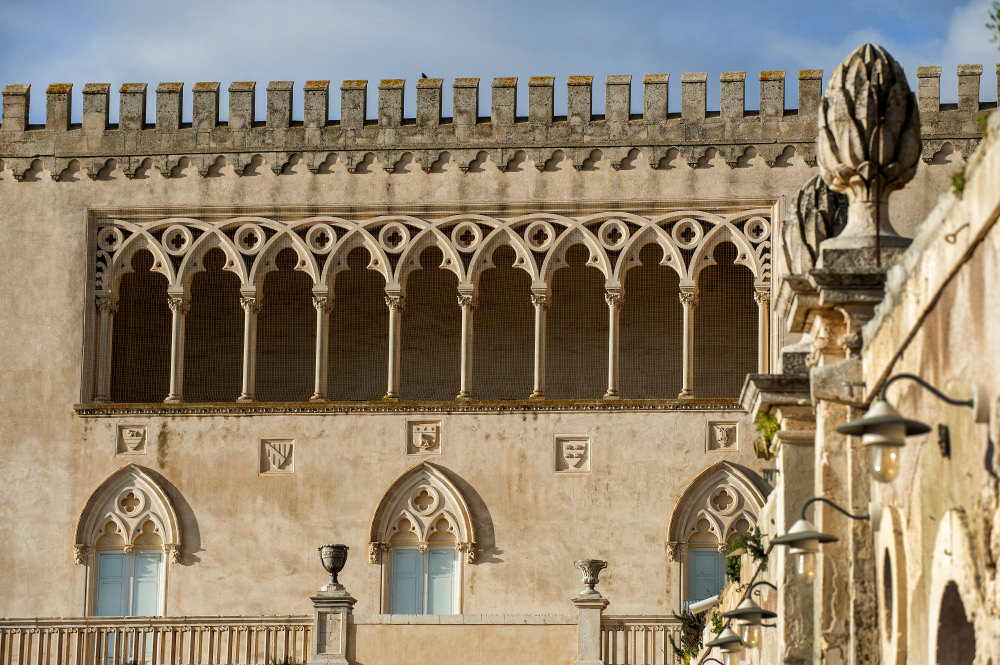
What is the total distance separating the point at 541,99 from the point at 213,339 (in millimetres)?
6223

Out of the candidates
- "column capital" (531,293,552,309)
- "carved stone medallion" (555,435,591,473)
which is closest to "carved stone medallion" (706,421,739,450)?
"carved stone medallion" (555,435,591,473)

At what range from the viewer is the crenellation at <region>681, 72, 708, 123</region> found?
2781 cm

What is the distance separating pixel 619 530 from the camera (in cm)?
2655

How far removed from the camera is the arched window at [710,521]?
1041 inches

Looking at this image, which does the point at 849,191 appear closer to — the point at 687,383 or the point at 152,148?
the point at 687,383

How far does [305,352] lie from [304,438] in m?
3.09

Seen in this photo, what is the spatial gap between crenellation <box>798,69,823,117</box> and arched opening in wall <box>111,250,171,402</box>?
981 cm

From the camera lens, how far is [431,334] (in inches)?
1177

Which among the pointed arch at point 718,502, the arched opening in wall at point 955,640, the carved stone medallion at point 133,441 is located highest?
the carved stone medallion at point 133,441

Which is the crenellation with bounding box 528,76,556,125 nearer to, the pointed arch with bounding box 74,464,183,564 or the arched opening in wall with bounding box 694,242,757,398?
the arched opening in wall with bounding box 694,242,757,398

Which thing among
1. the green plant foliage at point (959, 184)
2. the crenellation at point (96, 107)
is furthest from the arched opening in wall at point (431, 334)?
the green plant foliage at point (959, 184)

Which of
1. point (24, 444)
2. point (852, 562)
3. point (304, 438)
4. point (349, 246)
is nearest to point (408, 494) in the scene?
point (304, 438)

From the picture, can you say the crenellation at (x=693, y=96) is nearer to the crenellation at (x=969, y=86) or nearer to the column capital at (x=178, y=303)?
the crenellation at (x=969, y=86)

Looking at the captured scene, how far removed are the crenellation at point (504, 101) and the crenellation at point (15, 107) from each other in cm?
683
